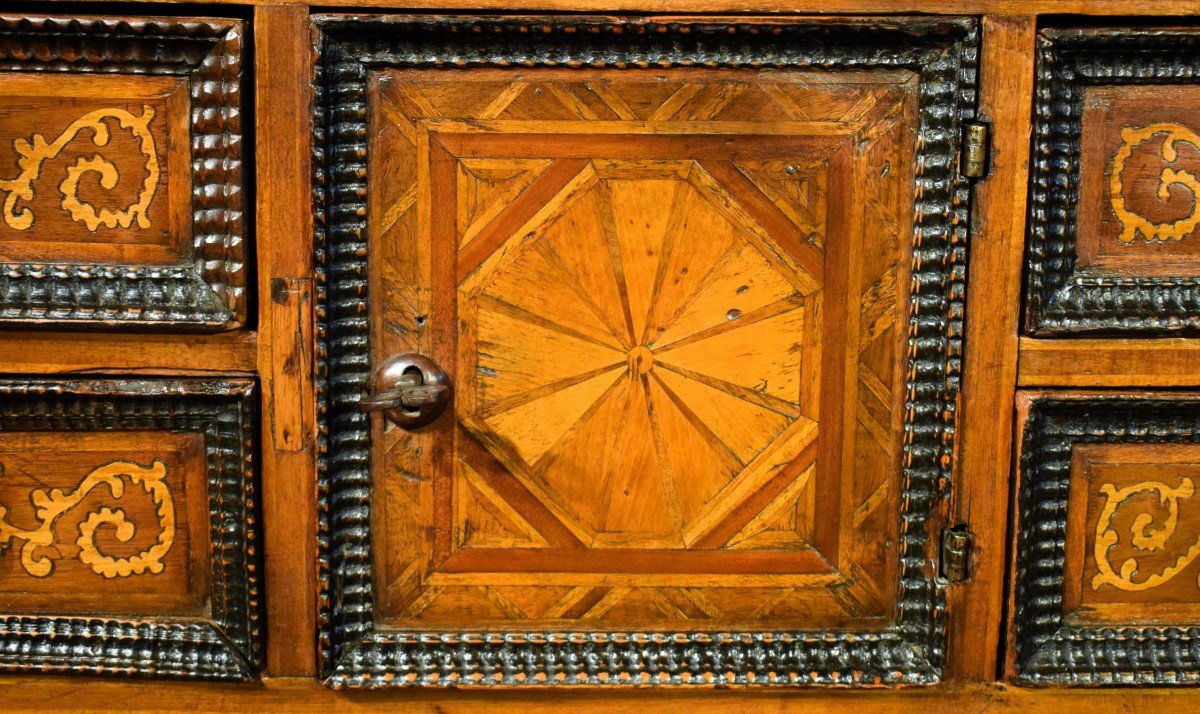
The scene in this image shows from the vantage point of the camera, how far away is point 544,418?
809mm

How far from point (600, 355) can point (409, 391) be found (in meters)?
0.17

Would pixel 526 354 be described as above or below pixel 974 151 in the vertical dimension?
below

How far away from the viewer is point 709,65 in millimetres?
765

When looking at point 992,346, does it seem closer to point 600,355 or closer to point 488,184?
point 600,355

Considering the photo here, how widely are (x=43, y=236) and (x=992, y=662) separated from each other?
92cm

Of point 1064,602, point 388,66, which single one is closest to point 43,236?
point 388,66

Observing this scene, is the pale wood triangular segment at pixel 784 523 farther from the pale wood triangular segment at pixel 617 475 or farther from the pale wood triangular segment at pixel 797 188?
the pale wood triangular segment at pixel 797 188

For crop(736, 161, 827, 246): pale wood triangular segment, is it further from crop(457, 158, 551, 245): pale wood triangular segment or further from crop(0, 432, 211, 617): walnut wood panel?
crop(0, 432, 211, 617): walnut wood panel

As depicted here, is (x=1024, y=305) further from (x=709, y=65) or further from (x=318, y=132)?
(x=318, y=132)

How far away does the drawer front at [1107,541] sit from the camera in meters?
0.79

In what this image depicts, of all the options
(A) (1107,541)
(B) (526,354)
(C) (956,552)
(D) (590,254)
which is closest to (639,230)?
(D) (590,254)

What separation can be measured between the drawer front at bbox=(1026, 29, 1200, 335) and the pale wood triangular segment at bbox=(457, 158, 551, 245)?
43 centimetres

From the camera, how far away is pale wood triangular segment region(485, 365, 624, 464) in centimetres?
80

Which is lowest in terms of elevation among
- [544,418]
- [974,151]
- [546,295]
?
[544,418]
